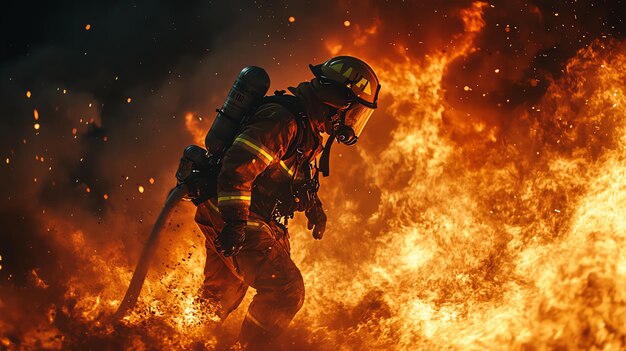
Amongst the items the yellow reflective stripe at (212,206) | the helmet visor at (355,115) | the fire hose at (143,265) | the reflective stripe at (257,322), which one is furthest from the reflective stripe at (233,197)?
the fire hose at (143,265)

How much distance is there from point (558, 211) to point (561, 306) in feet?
3.82

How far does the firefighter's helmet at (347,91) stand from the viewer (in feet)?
12.7

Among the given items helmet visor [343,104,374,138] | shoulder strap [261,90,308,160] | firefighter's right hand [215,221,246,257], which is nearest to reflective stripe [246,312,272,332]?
firefighter's right hand [215,221,246,257]

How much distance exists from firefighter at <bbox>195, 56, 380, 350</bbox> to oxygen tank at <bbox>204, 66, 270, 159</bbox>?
163 mm

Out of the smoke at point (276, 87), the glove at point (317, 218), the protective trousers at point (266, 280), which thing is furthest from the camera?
the smoke at point (276, 87)

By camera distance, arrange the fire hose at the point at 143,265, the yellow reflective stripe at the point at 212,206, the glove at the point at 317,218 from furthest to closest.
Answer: the fire hose at the point at 143,265 < the glove at the point at 317,218 < the yellow reflective stripe at the point at 212,206

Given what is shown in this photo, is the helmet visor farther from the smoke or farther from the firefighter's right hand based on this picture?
the smoke

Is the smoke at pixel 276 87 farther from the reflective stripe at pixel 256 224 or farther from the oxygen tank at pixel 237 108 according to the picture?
the oxygen tank at pixel 237 108

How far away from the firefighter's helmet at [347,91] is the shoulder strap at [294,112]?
0.20 metres

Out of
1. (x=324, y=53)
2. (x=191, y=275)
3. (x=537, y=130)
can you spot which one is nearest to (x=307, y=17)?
(x=324, y=53)

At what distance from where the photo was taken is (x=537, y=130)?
576cm

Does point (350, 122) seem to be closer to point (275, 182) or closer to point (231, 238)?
point (275, 182)

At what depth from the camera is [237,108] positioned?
379cm

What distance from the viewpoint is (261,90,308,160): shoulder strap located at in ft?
12.3
